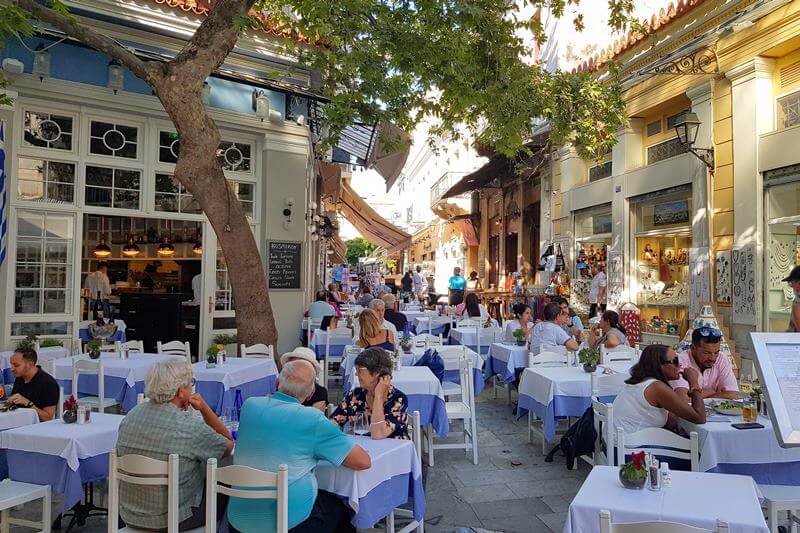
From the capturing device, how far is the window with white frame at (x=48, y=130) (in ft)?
29.4

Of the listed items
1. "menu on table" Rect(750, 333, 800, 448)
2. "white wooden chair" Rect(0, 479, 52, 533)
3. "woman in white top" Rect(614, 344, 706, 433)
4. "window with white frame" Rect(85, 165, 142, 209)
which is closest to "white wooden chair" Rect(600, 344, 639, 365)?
"woman in white top" Rect(614, 344, 706, 433)

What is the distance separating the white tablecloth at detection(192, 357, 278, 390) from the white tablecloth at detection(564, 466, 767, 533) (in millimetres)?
4203

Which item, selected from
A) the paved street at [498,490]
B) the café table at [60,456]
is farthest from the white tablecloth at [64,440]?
the paved street at [498,490]

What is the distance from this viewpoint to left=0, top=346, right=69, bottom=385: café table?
7260 millimetres

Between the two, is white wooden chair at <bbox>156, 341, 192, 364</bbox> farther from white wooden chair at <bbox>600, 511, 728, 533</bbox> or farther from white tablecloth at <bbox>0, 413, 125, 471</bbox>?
white wooden chair at <bbox>600, 511, 728, 533</bbox>

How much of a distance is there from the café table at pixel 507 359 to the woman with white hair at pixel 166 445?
16.7 ft

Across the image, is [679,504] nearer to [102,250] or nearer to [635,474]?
[635,474]

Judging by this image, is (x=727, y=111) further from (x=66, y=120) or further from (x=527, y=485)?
(x=66, y=120)

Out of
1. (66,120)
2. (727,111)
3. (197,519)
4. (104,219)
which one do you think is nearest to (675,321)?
(727,111)

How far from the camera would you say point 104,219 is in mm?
14414

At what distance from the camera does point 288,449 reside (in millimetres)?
3043

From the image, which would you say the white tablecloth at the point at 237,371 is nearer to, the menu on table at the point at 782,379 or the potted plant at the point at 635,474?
the potted plant at the point at 635,474

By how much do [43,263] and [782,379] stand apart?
961cm

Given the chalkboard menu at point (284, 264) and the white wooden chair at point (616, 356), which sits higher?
the chalkboard menu at point (284, 264)
